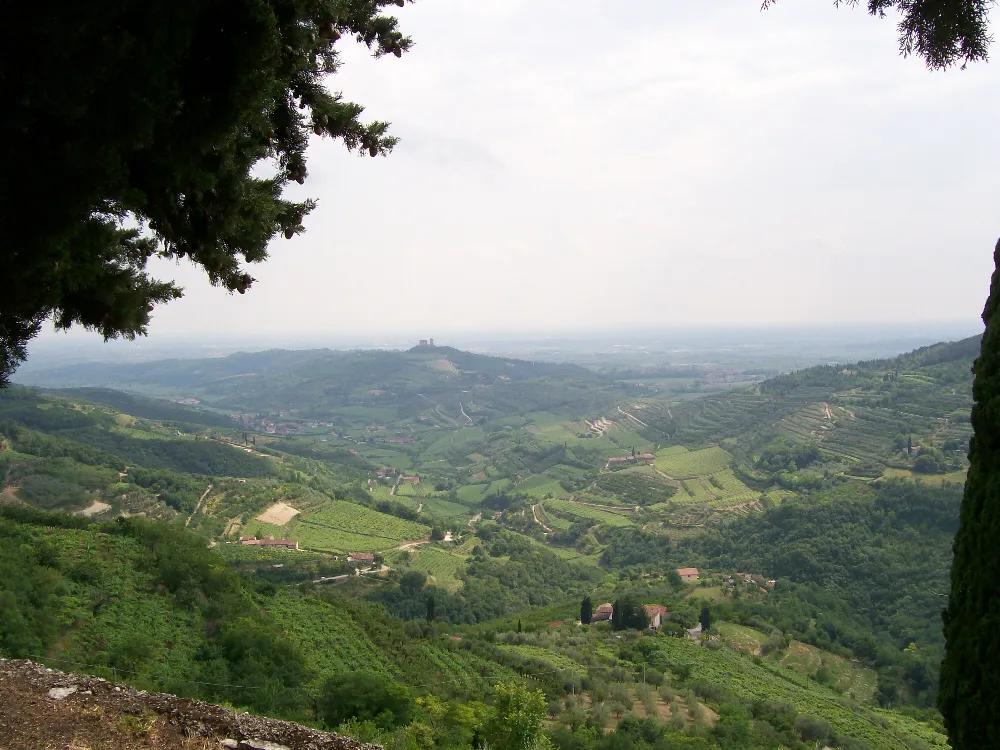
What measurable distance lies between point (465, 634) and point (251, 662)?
1494 cm

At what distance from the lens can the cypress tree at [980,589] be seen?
153 inches

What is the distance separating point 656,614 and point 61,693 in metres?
38.1

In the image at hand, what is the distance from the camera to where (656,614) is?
3722cm

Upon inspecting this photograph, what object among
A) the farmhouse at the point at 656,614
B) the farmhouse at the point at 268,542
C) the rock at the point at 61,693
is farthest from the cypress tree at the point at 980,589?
the farmhouse at the point at 268,542

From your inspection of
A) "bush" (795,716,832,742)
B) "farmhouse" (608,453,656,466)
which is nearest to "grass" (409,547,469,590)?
"bush" (795,716,832,742)

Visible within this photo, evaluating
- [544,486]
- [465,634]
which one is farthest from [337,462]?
[465,634]

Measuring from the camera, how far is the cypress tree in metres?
3.88

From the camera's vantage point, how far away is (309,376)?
19988 cm

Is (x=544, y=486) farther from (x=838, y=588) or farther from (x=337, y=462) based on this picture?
(x=838, y=588)

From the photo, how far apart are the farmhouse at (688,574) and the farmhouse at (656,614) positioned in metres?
12.7

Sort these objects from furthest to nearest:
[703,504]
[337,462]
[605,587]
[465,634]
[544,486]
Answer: [337,462] → [544,486] → [703,504] → [605,587] → [465,634]

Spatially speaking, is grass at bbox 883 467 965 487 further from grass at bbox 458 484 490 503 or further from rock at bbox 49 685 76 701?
rock at bbox 49 685 76 701

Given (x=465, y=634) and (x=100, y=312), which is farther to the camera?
(x=465, y=634)

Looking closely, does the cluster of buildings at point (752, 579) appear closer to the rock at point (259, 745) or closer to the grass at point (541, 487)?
the grass at point (541, 487)
